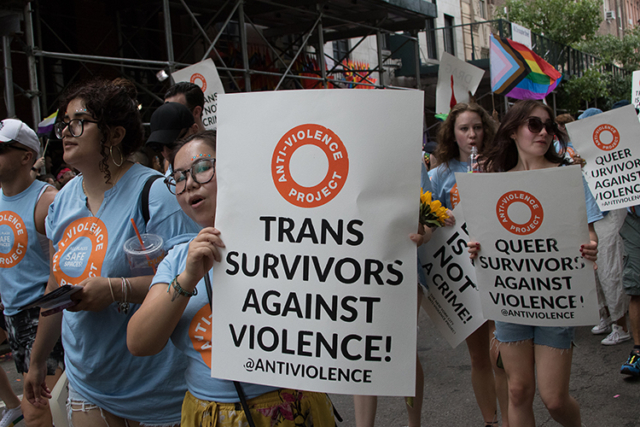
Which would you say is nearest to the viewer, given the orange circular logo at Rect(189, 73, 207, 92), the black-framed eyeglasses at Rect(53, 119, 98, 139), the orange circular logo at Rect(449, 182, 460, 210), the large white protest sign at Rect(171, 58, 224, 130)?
the black-framed eyeglasses at Rect(53, 119, 98, 139)

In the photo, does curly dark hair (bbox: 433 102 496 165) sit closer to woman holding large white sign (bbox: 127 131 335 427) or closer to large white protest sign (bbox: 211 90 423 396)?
woman holding large white sign (bbox: 127 131 335 427)

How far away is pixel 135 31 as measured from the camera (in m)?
11.4

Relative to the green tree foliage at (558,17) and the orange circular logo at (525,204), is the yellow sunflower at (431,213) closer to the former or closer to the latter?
the orange circular logo at (525,204)

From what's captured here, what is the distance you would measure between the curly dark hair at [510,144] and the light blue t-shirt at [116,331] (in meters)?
1.74

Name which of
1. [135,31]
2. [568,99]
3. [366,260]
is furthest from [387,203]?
[568,99]

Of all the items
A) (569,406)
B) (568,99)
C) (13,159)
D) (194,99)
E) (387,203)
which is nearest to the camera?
(387,203)

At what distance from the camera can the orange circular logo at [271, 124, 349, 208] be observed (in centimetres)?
157

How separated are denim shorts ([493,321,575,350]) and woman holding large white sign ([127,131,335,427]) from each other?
130 cm

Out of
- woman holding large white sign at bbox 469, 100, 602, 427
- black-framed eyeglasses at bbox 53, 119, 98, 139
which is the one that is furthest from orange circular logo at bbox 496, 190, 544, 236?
black-framed eyeglasses at bbox 53, 119, 98, 139

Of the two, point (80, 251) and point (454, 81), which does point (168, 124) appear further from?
point (454, 81)

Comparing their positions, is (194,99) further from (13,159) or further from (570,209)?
(570,209)

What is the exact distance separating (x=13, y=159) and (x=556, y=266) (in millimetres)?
2910

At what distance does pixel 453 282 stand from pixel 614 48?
33.8 metres

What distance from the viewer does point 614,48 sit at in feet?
104
